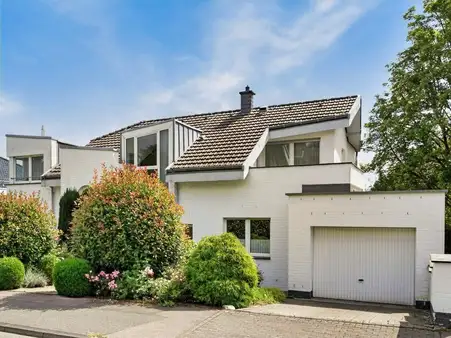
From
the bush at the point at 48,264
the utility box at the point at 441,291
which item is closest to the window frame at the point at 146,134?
the bush at the point at 48,264

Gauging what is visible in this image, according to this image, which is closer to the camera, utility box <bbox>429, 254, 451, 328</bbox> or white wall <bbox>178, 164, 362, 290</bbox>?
utility box <bbox>429, 254, 451, 328</bbox>

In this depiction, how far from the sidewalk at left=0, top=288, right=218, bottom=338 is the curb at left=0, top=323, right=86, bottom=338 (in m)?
0.02

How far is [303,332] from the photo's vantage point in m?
7.80

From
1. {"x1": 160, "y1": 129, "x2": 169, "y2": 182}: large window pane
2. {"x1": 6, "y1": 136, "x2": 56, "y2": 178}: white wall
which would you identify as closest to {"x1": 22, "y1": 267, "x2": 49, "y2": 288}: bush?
{"x1": 160, "y1": 129, "x2": 169, "y2": 182}: large window pane

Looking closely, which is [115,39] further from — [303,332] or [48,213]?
[303,332]

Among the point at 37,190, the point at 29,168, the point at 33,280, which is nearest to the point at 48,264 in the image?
the point at 33,280

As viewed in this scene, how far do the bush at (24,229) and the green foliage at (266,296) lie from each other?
7.84 metres

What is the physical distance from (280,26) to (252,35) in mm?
925

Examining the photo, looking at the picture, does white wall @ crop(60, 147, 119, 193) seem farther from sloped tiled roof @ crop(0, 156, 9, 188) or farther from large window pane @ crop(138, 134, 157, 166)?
sloped tiled roof @ crop(0, 156, 9, 188)

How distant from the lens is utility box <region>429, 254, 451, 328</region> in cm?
821

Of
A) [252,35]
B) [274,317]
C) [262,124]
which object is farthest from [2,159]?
[274,317]

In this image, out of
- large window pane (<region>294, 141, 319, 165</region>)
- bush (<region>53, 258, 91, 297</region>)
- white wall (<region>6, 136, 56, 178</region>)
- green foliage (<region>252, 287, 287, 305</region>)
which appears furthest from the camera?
white wall (<region>6, 136, 56, 178</region>)

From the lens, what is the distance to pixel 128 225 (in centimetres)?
1108

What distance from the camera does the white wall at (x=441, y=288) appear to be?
826 cm
